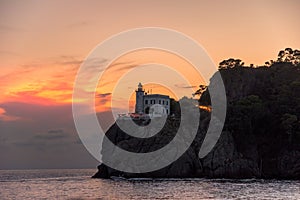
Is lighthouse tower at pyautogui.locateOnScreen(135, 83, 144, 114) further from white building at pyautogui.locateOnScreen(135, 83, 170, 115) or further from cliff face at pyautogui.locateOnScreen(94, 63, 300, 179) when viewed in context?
Result: cliff face at pyautogui.locateOnScreen(94, 63, 300, 179)

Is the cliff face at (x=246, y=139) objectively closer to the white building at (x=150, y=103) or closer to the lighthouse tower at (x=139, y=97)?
the white building at (x=150, y=103)

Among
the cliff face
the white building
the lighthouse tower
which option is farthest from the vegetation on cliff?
the lighthouse tower

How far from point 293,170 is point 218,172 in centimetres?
1256

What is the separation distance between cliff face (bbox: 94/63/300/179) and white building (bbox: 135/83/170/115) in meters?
11.1

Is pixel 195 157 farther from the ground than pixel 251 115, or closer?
closer

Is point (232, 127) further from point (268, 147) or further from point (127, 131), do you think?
point (127, 131)

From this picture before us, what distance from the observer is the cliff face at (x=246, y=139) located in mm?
91500

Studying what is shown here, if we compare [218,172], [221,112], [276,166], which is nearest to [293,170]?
[276,166]

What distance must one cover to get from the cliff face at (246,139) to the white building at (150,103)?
1109 cm

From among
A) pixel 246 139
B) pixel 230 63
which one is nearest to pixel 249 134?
pixel 246 139

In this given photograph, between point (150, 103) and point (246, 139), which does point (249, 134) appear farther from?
point (150, 103)

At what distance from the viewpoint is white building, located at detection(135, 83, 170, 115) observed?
375 feet

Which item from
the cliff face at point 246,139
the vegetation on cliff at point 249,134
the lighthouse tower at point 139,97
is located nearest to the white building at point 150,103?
the lighthouse tower at point 139,97

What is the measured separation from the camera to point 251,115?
327 ft
